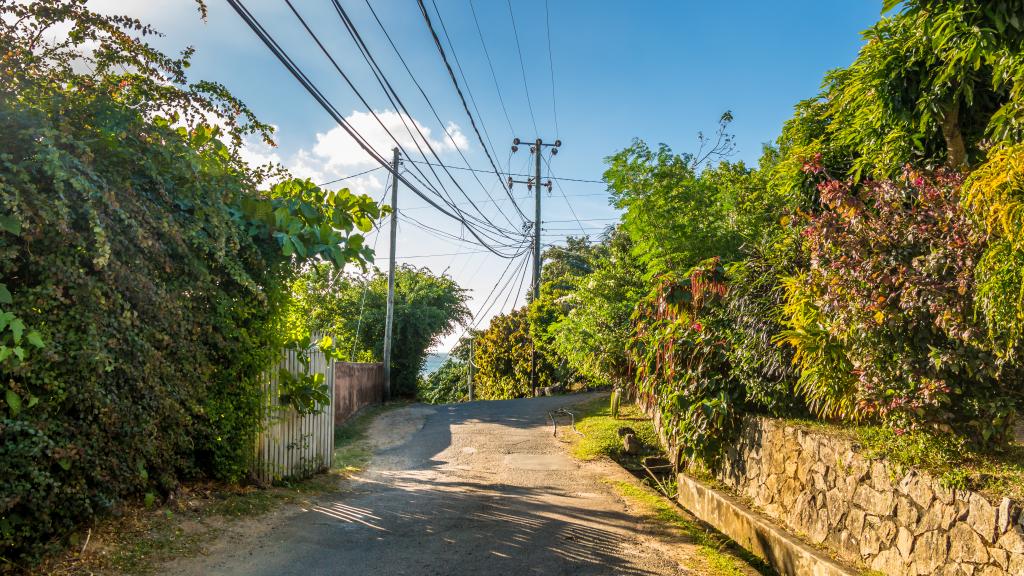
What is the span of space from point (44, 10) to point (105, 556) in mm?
3887

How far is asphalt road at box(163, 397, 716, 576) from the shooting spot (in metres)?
4.98

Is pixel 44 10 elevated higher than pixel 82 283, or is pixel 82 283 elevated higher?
pixel 44 10

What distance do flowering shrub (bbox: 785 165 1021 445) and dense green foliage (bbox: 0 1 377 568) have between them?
4691 mm

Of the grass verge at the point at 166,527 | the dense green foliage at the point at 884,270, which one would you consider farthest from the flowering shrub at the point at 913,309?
the grass verge at the point at 166,527

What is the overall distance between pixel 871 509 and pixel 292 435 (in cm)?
601

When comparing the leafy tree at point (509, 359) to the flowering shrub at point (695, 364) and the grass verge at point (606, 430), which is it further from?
the flowering shrub at point (695, 364)

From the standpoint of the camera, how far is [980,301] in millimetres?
3754

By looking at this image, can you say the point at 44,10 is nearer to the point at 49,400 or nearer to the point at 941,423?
the point at 49,400

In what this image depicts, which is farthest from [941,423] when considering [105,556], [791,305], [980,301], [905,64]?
[105,556]

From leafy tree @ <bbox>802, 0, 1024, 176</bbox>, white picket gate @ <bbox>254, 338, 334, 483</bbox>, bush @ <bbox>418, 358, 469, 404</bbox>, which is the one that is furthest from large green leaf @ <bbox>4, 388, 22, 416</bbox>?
bush @ <bbox>418, 358, 469, 404</bbox>

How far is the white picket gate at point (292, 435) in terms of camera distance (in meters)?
6.99

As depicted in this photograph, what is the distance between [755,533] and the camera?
19.6ft

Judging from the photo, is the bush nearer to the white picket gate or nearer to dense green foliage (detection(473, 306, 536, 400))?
dense green foliage (detection(473, 306, 536, 400))

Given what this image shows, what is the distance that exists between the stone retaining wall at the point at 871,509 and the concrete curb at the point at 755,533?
0.17 meters
